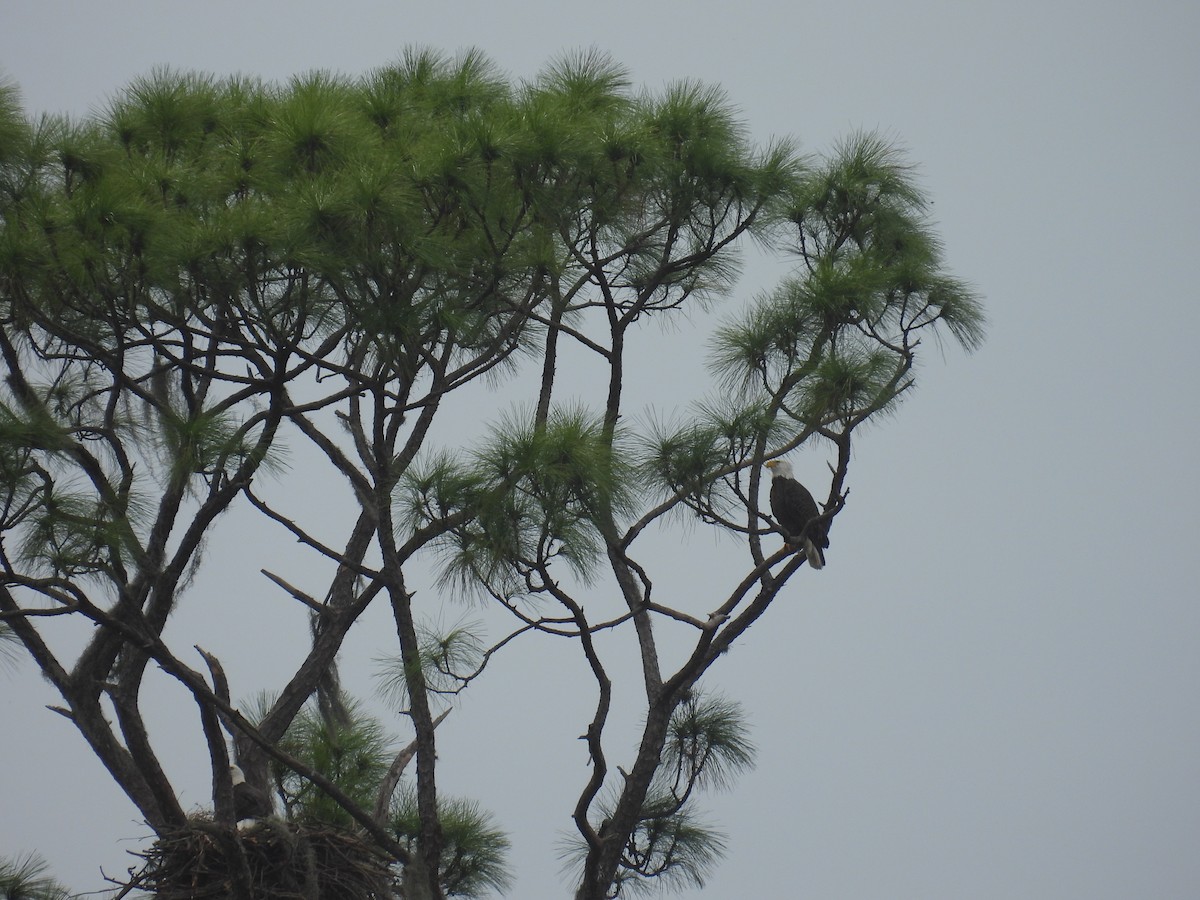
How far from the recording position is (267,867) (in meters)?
3.27

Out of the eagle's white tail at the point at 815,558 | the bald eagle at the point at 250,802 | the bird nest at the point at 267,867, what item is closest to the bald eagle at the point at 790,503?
the eagle's white tail at the point at 815,558

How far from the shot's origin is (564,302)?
3.47 metres

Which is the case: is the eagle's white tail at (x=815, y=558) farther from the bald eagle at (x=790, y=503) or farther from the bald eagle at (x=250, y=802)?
the bald eagle at (x=250, y=802)

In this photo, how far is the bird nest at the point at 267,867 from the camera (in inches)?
126

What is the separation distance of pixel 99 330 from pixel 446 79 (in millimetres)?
1207

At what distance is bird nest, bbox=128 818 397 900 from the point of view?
10.5 ft

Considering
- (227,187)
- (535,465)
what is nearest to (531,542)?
(535,465)

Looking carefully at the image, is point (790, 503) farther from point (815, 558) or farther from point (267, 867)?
point (267, 867)

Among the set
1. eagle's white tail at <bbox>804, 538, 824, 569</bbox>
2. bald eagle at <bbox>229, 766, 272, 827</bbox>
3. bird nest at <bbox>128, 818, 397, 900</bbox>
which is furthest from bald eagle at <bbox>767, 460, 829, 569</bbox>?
bald eagle at <bbox>229, 766, 272, 827</bbox>

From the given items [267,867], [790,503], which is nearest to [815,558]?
[790,503]

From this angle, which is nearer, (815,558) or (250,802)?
(815,558)

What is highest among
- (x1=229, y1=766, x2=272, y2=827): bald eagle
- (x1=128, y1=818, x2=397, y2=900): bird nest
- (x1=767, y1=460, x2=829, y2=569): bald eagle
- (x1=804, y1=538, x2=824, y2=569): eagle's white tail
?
(x1=767, y1=460, x2=829, y2=569): bald eagle

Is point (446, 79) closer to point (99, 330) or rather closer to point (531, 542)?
point (99, 330)

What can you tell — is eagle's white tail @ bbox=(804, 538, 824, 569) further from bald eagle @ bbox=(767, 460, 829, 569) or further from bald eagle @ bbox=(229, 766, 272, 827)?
bald eagle @ bbox=(229, 766, 272, 827)
